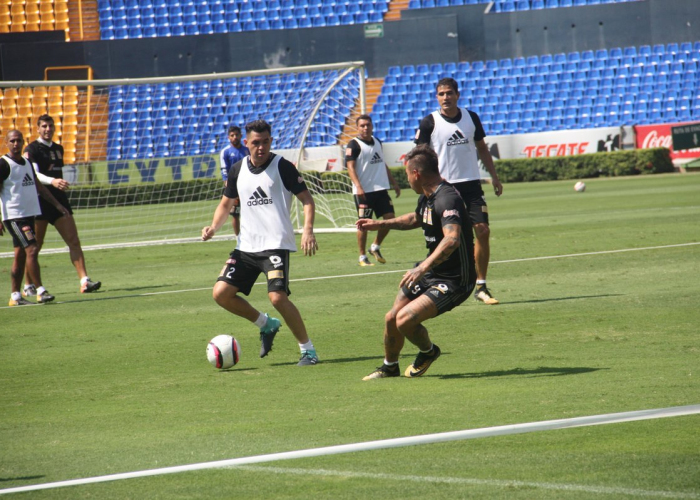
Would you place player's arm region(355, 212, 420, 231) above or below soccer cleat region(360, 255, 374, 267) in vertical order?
above

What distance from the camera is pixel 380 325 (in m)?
9.13

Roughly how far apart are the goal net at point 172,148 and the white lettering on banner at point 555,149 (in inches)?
373

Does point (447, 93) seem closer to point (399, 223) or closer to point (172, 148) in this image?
point (399, 223)

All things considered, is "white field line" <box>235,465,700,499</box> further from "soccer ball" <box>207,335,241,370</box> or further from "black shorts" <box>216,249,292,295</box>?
"black shorts" <box>216,249,292,295</box>

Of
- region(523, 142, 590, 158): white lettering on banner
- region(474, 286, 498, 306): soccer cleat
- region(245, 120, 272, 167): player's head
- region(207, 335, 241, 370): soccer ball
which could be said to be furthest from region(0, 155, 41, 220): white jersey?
region(523, 142, 590, 158): white lettering on banner

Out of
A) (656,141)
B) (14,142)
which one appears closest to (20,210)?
(14,142)

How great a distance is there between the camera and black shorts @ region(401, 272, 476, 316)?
6684 mm

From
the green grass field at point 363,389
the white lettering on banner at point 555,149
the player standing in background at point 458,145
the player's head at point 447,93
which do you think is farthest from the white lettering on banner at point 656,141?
the player's head at point 447,93

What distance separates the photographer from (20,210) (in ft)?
39.2

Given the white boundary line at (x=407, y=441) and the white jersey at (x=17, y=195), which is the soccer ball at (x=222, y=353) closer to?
the white boundary line at (x=407, y=441)

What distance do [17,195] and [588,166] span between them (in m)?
27.1

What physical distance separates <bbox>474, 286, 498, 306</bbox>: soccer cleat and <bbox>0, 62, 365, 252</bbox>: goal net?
9621mm

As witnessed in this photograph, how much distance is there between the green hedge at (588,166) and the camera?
34.7 m

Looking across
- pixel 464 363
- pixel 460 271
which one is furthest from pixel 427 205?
pixel 464 363
